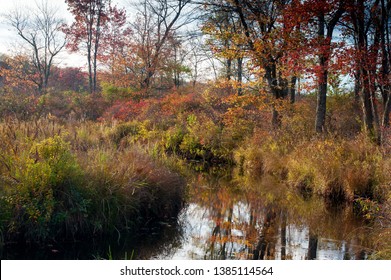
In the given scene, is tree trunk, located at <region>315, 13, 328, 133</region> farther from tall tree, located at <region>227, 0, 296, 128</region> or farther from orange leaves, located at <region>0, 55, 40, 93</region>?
orange leaves, located at <region>0, 55, 40, 93</region>

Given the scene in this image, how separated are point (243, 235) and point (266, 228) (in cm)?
64

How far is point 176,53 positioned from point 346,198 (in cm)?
2478

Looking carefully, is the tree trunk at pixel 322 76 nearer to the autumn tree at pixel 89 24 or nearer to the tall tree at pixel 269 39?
the tall tree at pixel 269 39

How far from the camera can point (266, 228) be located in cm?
752

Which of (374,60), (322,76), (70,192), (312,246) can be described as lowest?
(312,246)

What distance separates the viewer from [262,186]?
11.6 m

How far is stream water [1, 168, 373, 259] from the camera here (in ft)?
19.5

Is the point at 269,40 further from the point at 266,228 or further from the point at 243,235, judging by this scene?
the point at 243,235

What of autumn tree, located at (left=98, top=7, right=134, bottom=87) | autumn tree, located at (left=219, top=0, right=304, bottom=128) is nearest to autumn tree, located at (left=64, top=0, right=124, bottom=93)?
autumn tree, located at (left=98, top=7, right=134, bottom=87)

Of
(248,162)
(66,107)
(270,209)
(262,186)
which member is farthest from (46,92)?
(270,209)

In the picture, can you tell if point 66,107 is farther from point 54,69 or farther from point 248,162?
point 248,162

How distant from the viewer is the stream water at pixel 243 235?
→ 5.95m

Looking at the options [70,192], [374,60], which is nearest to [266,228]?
[70,192]

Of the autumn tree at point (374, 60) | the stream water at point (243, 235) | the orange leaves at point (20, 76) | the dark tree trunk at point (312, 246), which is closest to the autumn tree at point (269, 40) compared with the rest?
the autumn tree at point (374, 60)
